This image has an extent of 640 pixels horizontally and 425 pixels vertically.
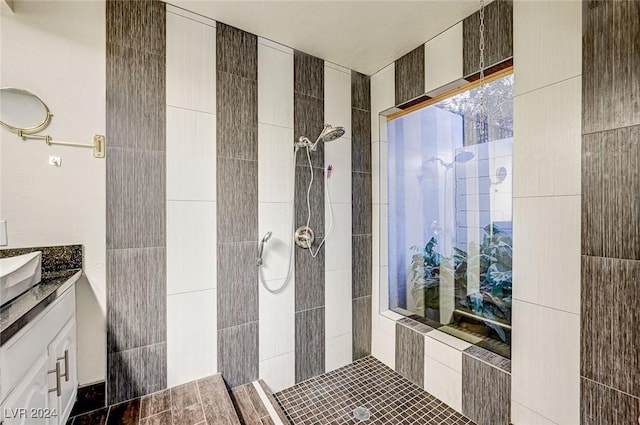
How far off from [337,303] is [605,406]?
4.99ft

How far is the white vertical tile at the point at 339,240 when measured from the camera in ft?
7.35

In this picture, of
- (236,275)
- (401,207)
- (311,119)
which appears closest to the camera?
(236,275)

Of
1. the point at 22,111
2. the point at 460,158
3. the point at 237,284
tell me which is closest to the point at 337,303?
the point at 237,284

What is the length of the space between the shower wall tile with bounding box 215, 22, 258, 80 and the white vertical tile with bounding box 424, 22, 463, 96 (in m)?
1.21

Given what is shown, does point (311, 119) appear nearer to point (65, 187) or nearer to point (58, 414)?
point (65, 187)

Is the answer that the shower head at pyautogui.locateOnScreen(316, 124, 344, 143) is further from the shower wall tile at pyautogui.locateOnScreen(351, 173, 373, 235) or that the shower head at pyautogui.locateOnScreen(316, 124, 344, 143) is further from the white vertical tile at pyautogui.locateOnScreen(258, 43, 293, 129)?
the shower wall tile at pyautogui.locateOnScreen(351, 173, 373, 235)

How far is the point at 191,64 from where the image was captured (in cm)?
172

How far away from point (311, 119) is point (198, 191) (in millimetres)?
997

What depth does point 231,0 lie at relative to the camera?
5.32ft

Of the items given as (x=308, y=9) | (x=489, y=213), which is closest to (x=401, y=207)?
(x=489, y=213)

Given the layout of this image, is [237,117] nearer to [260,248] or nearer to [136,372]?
[260,248]

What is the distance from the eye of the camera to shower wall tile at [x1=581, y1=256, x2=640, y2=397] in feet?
3.64

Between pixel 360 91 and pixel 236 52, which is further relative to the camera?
pixel 360 91

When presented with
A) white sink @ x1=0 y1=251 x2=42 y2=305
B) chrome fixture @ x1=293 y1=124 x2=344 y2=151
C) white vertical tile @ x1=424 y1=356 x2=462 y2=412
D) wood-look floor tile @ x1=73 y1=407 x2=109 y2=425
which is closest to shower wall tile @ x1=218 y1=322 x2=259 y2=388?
wood-look floor tile @ x1=73 y1=407 x2=109 y2=425
